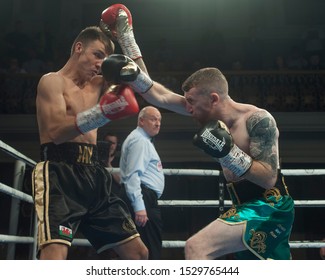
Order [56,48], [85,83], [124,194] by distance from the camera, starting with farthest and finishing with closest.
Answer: [56,48] → [124,194] → [85,83]

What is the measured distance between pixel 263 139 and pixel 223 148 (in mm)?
193

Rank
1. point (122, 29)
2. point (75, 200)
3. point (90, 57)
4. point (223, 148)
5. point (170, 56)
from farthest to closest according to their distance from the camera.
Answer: point (170, 56) → point (122, 29) → point (90, 57) → point (75, 200) → point (223, 148)

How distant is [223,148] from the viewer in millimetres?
1638

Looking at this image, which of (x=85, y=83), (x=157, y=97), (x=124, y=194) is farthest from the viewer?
(x=124, y=194)

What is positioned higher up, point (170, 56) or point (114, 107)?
point (170, 56)

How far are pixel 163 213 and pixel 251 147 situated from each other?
5208mm

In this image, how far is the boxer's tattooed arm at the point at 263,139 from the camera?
5.68 ft

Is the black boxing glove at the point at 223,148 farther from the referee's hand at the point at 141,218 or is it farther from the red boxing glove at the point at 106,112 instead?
the referee's hand at the point at 141,218

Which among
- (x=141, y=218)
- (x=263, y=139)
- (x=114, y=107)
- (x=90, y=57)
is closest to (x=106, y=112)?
(x=114, y=107)

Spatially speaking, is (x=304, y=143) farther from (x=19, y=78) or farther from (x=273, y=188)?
(x=273, y=188)

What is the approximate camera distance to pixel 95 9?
27.1 feet

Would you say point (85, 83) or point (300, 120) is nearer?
point (85, 83)

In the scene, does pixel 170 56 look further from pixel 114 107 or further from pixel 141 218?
pixel 114 107
